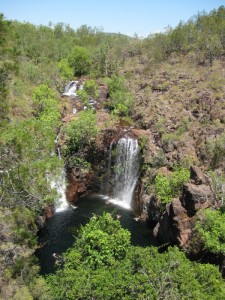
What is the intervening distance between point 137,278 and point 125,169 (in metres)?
27.9

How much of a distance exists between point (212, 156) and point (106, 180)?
15898 mm

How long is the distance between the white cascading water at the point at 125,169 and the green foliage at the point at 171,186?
8.63m

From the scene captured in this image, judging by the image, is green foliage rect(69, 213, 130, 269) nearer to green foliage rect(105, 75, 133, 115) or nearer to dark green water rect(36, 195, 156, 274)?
dark green water rect(36, 195, 156, 274)

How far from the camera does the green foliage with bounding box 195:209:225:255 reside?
28031mm

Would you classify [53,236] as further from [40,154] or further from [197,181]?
[197,181]

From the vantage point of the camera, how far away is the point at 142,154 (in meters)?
47.4

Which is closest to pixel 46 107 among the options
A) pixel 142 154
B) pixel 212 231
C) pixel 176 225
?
pixel 142 154

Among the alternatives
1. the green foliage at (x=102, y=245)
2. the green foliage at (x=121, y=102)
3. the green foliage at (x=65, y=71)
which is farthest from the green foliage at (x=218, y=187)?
the green foliage at (x=65, y=71)

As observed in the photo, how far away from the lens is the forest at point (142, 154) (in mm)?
21891

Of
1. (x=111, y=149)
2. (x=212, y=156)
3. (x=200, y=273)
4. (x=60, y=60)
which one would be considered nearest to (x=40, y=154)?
(x=200, y=273)

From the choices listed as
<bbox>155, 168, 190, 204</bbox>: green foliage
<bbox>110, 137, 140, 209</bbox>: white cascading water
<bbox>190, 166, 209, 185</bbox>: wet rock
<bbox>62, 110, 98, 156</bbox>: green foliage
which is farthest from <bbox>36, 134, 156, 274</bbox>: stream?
<bbox>190, 166, 209, 185</bbox>: wet rock

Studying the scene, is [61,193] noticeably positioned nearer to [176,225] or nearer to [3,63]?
[176,225]

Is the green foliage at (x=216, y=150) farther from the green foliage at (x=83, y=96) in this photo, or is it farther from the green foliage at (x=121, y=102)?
the green foliage at (x=83, y=96)

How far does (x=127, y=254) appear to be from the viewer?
24.5m
